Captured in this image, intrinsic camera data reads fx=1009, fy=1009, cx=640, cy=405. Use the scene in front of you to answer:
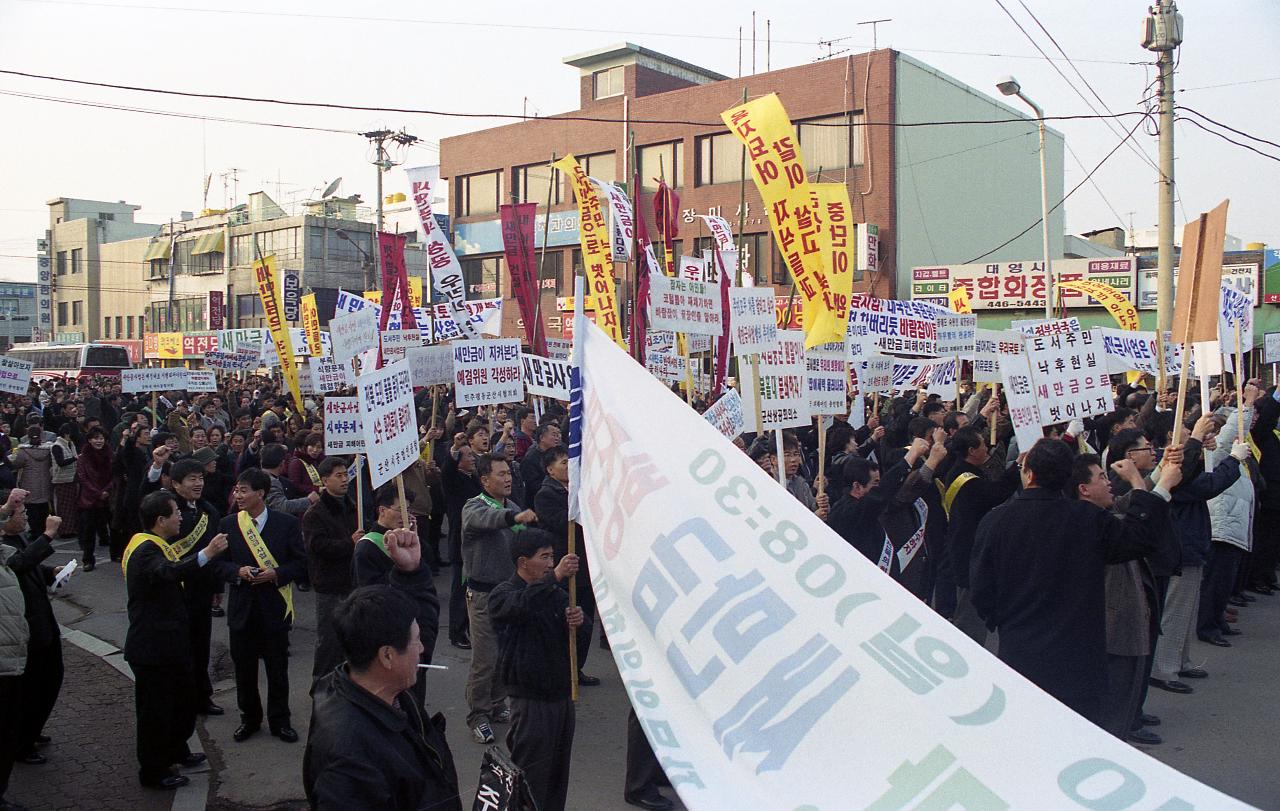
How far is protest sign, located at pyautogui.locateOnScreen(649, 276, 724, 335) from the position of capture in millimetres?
9289

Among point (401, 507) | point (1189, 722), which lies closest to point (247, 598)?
point (401, 507)

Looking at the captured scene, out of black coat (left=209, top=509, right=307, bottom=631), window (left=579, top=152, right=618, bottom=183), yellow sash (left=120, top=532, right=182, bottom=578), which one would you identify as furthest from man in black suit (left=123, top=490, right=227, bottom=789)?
window (left=579, top=152, right=618, bottom=183)

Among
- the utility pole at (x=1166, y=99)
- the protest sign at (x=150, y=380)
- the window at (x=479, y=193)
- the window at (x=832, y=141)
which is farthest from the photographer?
the window at (x=479, y=193)

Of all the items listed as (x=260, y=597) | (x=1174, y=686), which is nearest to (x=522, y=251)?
(x=260, y=597)

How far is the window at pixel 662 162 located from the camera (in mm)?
37188

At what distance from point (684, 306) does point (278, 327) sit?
306 inches

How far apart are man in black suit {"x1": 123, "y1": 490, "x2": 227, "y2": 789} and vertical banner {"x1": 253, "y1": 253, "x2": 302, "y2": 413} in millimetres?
8759

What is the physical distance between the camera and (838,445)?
32.4 feet

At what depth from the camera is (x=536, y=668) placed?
4.70 metres

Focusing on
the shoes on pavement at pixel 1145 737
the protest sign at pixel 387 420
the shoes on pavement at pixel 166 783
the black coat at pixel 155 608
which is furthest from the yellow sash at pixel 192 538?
the shoes on pavement at pixel 1145 737

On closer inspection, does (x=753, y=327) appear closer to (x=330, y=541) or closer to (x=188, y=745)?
(x=330, y=541)

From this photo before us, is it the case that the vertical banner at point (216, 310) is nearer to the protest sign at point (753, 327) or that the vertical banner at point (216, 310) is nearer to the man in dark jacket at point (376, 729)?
the protest sign at point (753, 327)

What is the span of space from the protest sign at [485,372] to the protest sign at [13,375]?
7.85 meters

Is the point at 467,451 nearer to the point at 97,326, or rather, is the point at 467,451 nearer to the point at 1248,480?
the point at 1248,480
